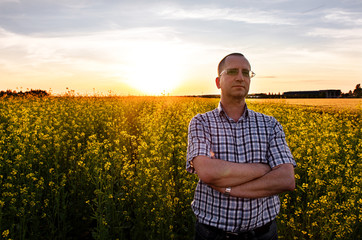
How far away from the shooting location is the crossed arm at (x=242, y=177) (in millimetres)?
1987

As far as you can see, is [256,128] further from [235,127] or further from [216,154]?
[216,154]

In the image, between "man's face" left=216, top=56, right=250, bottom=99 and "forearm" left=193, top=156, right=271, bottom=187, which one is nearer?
"forearm" left=193, top=156, right=271, bottom=187

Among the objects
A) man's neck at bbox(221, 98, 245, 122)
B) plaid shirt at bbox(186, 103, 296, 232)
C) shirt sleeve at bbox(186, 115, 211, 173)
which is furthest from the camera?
man's neck at bbox(221, 98, 245, 122)

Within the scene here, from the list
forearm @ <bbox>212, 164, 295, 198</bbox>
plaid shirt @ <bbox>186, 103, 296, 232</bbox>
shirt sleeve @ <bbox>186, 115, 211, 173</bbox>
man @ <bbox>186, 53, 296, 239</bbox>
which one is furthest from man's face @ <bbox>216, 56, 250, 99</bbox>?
forearm @ <bbox>212, 164, 295, 198</bbox>

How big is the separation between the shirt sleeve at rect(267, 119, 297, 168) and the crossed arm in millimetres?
76

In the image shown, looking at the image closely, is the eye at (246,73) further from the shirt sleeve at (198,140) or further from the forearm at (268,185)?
the forearm at (268,185)

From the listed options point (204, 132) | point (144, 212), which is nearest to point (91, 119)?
point (144, 212)

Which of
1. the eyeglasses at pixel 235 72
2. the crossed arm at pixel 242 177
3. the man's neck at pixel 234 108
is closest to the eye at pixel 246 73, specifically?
the eyeglasses at pixel 235 72

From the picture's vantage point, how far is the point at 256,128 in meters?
2.20

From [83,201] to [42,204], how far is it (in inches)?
25.7

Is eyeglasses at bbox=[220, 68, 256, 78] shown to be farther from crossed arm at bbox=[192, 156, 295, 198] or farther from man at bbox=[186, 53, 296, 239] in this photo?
crossed arm at bbox=[192, 156, 295, 198]

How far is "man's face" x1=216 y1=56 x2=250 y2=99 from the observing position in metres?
2.12

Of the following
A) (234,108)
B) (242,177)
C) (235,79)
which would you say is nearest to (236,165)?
(242,177)

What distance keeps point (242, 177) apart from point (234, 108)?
0.55 m
